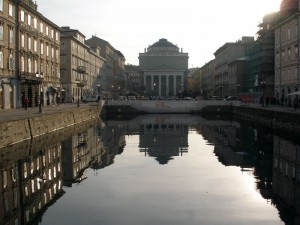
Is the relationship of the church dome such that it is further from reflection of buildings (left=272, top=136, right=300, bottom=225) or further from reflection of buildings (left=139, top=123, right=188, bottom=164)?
reflection of buildings (left=272, top=136, right=300, bottom=225)

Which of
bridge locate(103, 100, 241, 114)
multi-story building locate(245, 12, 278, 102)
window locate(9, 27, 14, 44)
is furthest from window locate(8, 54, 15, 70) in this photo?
multi-story building locate(245, 12, 278, 102)

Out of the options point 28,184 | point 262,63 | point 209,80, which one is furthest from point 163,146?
point 209,80

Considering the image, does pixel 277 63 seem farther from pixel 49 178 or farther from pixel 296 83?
pixel 49 178

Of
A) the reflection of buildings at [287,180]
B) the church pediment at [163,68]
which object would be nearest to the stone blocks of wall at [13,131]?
the reflection of buildings at [287,180]

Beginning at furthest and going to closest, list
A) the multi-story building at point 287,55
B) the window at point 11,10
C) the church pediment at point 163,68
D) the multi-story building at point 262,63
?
the church pediment at point 163,68, the multi-story building at point 262,63, the multi-story building at point 287,55, the window at point 11,10

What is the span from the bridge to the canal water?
52.5 meters

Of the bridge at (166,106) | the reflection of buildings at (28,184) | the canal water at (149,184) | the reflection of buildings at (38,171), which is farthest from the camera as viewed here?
the bridge at (166,106)

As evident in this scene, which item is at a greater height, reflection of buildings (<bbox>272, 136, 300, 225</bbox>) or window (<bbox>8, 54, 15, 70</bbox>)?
window (<bbox>8, 54, 15, 70</bbox>)

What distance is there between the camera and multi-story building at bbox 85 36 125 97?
137 meters

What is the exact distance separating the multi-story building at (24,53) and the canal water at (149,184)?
64.8 feet

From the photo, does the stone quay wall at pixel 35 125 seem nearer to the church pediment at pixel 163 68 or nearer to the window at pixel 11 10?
the window at pixel 11 10

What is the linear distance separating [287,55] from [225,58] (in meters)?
62.2

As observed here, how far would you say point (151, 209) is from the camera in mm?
15016

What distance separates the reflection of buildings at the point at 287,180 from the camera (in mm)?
14647
